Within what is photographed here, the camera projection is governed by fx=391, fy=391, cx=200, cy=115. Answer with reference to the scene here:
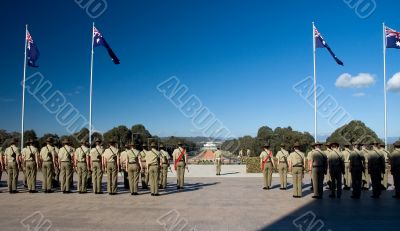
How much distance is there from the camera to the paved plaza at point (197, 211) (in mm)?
8930

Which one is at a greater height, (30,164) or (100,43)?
(100,43)

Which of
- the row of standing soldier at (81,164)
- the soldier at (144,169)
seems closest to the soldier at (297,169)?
the row of standing soldier at (81,164)

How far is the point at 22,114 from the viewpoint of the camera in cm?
2214

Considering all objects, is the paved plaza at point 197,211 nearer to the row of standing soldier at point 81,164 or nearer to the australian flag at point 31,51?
the row of standing soldier at point 81,164

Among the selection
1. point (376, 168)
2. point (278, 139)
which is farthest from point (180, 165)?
point (278, 139)

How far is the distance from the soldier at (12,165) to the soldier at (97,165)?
285cm

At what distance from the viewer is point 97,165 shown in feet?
48.1

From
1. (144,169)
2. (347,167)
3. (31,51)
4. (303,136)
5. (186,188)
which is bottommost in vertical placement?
(186,188)

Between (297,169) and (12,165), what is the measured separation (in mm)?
10626

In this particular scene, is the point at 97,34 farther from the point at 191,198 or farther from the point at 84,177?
the point at 191,198

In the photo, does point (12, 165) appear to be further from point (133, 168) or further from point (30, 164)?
point (133, 168)

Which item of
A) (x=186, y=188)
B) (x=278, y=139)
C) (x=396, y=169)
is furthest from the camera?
(x=278, y=139)

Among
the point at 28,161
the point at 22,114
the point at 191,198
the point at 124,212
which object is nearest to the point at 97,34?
the point at 22,114

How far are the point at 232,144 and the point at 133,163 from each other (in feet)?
349
